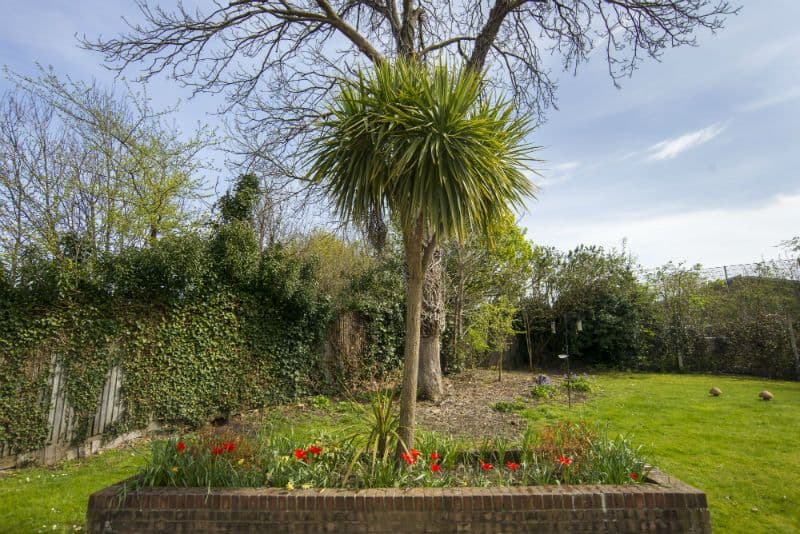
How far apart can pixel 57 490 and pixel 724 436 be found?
8522 millimetres

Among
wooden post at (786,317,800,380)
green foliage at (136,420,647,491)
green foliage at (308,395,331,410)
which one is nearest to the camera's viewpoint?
green foliage at (136,420,647,491)

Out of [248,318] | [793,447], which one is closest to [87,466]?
[248,318]

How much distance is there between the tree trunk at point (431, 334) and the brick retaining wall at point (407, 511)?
18.3 ft

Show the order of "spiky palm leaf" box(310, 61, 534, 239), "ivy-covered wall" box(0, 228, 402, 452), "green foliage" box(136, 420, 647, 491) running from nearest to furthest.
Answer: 1. "green foliage" box(136, 420, 647, 491)
2. "spiky palm leaf" box(310, 61, 534, 239)
3. "ivy-covered wall" box(0, 228, 402, 452)

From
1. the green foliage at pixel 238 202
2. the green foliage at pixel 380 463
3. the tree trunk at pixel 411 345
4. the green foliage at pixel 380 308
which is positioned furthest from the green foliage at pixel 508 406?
the green foliage at pixel 238 202

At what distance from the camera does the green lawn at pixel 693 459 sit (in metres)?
4.20

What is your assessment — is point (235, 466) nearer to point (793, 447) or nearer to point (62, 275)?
point (62, 275)

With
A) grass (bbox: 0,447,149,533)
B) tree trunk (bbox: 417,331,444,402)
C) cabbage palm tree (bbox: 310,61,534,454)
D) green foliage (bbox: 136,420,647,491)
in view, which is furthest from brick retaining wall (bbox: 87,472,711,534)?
tree trunk (bbox: 417,331,444,402)

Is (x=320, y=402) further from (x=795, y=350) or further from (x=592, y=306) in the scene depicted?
(x=795, y=350)

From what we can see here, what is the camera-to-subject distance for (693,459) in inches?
221

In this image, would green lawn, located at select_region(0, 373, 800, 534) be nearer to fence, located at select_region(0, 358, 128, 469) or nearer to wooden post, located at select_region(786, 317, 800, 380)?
fence, located at select_region(0, 358, 128, 469)

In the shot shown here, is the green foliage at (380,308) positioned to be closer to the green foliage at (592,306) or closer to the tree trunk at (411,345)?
the tree trunk at (411,345)

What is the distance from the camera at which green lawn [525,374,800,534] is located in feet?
14.1

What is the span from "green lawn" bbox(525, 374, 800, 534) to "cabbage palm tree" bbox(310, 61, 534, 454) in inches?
129
